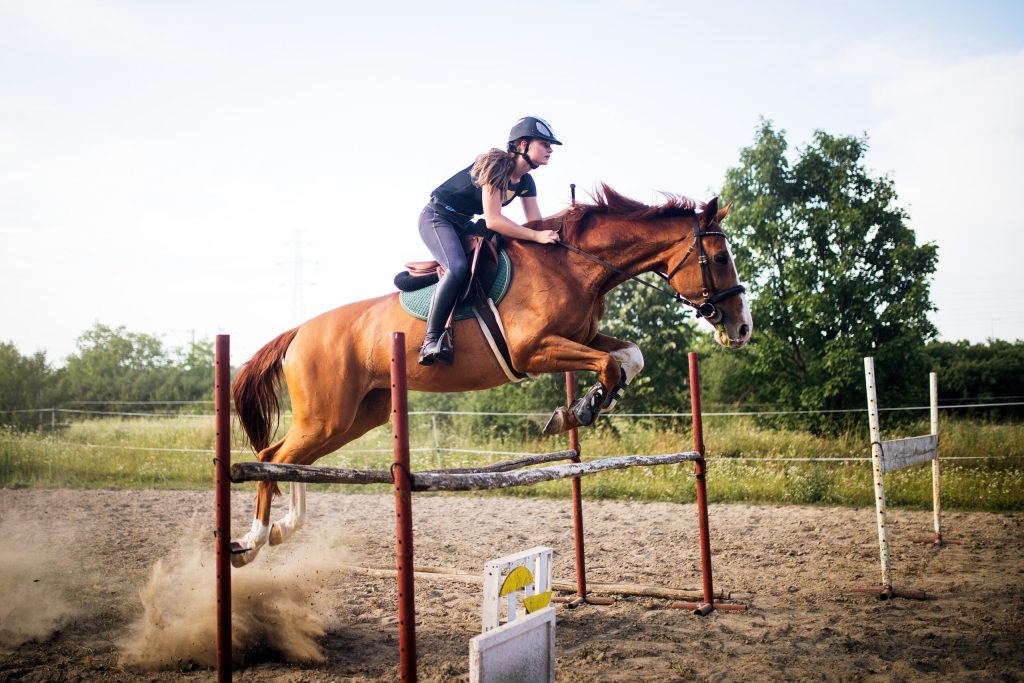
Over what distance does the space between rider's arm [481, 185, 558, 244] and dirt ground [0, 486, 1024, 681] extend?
2179 mm

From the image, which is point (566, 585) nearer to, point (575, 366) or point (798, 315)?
point (575, 366)

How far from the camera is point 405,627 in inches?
97.0

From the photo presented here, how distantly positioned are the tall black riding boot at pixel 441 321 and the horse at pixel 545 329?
115mm

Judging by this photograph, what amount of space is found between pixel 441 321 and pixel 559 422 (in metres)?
0.80

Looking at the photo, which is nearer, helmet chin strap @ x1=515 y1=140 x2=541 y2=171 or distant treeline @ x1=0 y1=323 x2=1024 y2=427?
helmet chin strap @ x1=515 y1=140 x2=541 y2=171

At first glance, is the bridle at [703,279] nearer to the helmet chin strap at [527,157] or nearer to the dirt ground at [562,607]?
the helmet chin strap at [527,157]

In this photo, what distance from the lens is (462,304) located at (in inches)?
156

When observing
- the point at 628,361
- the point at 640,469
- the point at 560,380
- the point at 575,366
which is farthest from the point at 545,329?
the point at 560,380

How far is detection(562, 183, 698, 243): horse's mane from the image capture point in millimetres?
4227

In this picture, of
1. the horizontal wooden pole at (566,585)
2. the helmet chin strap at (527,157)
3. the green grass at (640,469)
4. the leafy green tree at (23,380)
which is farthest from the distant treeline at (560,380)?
the helmet chin strap at (527,157)

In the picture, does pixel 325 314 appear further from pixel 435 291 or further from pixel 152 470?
pixel 152 470

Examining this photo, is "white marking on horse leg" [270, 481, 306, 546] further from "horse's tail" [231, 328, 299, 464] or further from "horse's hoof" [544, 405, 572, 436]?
"horse's hoof" [544, 405, 572, 436]

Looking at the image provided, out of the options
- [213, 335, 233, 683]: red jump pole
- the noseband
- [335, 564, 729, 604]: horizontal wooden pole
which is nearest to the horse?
the noseband

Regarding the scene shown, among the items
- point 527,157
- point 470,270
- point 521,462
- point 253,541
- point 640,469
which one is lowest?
point 640,469
